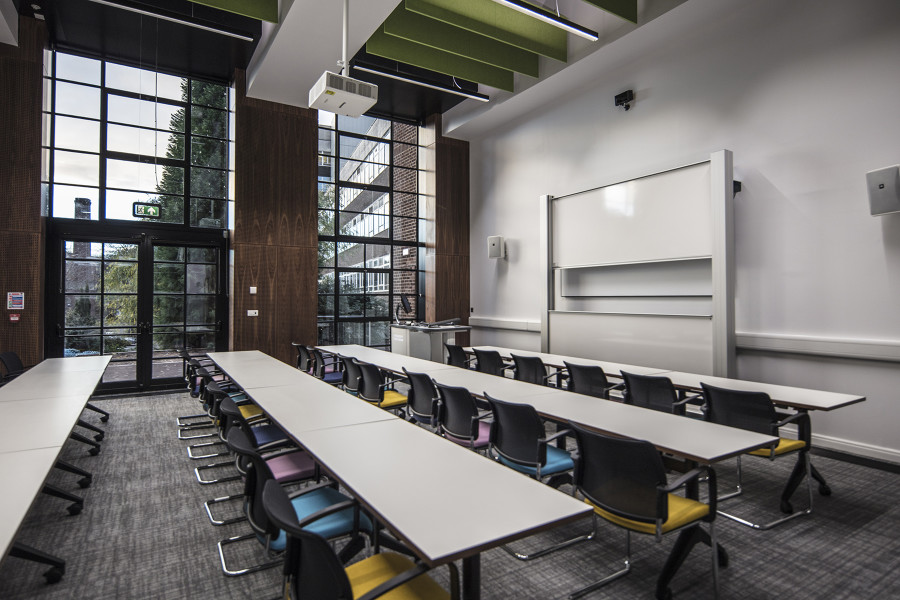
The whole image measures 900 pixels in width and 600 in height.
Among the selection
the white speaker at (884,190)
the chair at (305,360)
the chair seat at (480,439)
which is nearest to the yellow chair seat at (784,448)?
the chair seat at (480,439)

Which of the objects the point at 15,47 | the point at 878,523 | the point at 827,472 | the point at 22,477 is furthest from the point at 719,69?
the point at 15,47

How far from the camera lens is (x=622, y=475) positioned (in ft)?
7.36

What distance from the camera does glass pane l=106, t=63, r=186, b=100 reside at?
6.99 meters

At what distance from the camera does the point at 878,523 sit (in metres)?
3.07

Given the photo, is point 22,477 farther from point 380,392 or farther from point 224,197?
point 224,197

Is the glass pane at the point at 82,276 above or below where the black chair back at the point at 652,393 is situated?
above

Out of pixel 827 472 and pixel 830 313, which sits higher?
pixel 830 313

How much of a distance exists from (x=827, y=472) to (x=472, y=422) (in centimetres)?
323

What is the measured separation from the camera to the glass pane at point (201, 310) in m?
7.38

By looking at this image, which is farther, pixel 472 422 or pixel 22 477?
pixel 472 422

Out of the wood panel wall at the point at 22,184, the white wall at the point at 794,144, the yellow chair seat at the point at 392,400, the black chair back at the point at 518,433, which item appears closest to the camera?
the black chair back at the point at 518,433

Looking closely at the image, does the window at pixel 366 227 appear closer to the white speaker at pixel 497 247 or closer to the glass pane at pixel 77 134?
the white speaker at pixel 497 247

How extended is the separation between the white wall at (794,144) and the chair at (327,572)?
466 cm

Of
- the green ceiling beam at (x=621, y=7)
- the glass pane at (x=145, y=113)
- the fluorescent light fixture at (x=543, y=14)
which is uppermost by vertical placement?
the green ceiling beam at (x=621, y=7)
